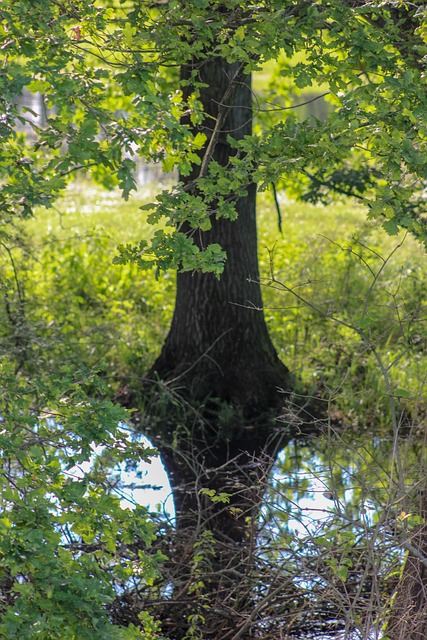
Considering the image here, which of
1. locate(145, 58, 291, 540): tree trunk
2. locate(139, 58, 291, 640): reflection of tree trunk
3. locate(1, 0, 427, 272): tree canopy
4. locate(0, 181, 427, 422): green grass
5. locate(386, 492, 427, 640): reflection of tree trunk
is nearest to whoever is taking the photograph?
locate(1, 0, 427, 272): tree canopy

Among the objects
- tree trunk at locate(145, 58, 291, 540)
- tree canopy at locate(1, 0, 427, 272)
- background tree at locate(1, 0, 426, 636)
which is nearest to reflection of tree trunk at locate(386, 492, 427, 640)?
background tree at locate(1, 0, 426, 636)

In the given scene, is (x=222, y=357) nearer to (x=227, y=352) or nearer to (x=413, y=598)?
(x=227, y=352)

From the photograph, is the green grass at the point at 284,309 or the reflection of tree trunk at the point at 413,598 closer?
the reflection of tree trunk at the point at 413,598

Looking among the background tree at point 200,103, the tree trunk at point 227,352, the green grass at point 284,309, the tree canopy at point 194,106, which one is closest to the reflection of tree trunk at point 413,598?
the background tree at point 200,103

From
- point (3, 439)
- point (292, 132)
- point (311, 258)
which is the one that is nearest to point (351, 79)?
point (292, 132)

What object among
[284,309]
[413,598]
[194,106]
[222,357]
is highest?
[284,309]

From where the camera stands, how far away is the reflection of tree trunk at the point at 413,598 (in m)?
4.18

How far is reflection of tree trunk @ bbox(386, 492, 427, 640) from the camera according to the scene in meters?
4.18

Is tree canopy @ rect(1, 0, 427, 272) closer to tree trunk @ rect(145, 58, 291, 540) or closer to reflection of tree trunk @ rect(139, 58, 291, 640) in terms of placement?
reflection of tree trunk @ rect(139, 58, 291, 640)

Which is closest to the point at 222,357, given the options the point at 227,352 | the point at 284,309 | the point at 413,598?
the point at 227,352

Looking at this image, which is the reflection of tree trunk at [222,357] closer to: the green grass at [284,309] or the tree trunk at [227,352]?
the tree trunk at [227,352]

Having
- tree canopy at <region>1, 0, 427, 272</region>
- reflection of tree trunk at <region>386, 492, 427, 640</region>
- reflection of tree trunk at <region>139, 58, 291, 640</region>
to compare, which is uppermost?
reflection of tree trunk at <region>139, 58, 291, 640</region>

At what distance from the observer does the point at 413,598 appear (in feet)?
14.6

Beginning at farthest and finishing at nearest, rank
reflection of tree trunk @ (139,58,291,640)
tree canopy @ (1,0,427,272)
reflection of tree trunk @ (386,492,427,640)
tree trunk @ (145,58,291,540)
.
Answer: tree trunk @ (145,58,291,540) → reflection of tree trunk @ (139,58,291,640) → reflection of tree trunk @ (386,492,427,640) → tree canopy @ (1,0,427,272)
